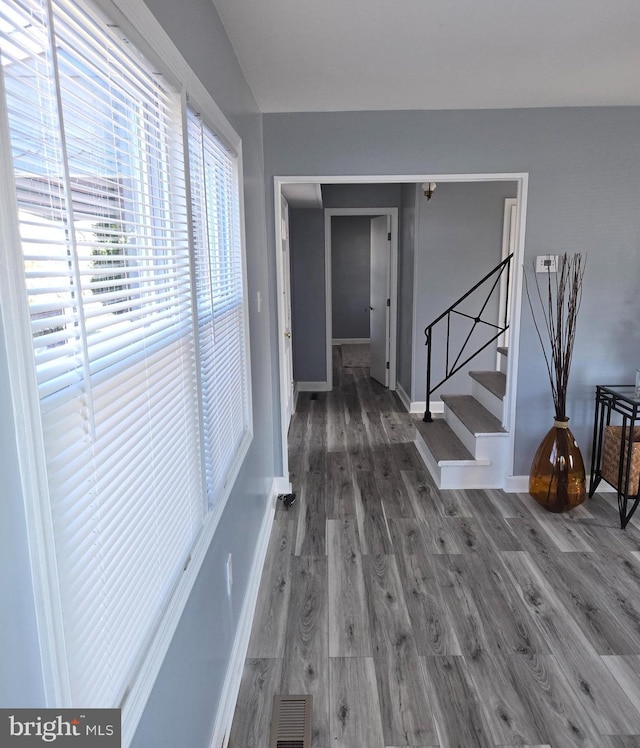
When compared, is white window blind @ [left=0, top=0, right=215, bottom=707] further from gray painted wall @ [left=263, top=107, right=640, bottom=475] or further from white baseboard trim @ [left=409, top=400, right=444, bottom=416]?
white baseboard trim @ [left=409, top=400, right=444, bottom=416]

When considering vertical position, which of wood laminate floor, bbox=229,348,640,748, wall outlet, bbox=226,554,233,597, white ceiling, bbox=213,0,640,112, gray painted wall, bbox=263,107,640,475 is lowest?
wood laminate floor, bbox=229,348,640,748

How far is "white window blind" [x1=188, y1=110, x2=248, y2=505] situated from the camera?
1.62 meters

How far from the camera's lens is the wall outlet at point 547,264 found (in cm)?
338

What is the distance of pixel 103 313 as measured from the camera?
Answer: 2.89 feet

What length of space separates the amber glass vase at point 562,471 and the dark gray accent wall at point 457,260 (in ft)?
6.82

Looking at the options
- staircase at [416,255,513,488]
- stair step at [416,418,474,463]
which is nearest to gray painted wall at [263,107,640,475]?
staircase at [416,255,513,488]

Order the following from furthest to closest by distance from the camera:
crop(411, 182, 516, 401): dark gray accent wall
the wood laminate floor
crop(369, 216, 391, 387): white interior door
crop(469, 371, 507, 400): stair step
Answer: crop(369, 216, 391, 387): white interior door, crop(411, 182, 516, 401): dark gray accent wall, crop(469, 371, 507, 400): stair step, the wood laminate floor

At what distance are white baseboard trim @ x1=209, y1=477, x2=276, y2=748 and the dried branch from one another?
1939mm

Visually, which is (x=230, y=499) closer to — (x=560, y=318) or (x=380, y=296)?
(x=560, y=318)

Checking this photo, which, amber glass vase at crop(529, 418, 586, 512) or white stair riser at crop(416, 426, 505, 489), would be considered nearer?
amber glass vase at crop(529, 418, 586, 512)

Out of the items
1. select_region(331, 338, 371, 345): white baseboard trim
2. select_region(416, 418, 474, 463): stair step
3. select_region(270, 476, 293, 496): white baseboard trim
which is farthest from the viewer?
select_region(331, 338, 371, 345): white baseboard trim

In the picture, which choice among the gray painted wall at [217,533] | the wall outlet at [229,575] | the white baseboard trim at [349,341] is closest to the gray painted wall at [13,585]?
the gray painted wall at [217,533]
